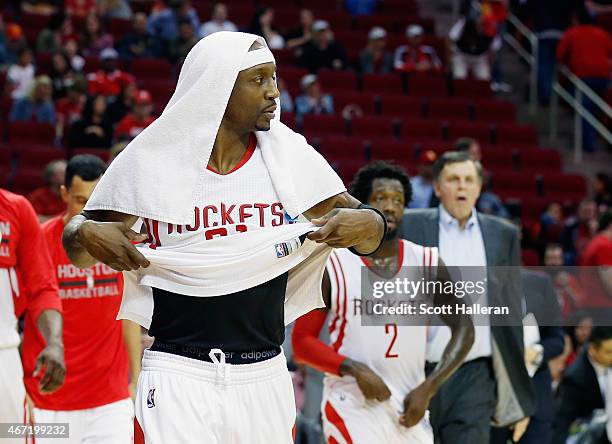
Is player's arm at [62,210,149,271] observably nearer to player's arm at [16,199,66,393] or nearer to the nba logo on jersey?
the nba logo on jersey

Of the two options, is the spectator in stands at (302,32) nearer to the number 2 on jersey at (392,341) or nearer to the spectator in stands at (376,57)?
the spectator in stands at (376,57)

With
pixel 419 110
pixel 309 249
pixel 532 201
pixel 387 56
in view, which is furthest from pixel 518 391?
pixel 387 56

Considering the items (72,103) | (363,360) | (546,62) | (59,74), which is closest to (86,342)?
(363,360)

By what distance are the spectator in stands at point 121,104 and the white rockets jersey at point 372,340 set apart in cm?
853

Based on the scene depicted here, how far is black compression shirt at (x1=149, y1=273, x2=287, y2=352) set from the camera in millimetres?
4207

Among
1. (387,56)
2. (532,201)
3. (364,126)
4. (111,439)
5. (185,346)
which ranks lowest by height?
(111,439)

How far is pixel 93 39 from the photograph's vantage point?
656 inches

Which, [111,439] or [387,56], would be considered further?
[387,56]

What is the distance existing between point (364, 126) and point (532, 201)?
2397mm

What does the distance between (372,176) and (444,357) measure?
1.01 m

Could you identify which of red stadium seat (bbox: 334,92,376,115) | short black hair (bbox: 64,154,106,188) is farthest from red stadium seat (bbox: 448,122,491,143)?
short black hair (bbox: 64,154,106,188)

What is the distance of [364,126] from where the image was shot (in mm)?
15516

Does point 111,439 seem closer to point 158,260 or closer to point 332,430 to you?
point 332,430

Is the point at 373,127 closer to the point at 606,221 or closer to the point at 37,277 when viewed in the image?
the point at 606,221
